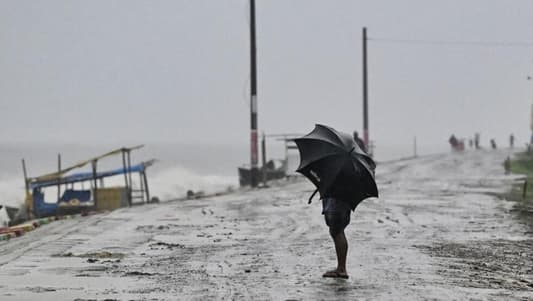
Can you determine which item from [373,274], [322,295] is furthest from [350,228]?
[322,295]

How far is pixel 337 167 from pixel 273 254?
127 inches

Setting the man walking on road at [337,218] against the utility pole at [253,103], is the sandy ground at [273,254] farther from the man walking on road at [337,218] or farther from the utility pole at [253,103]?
the utility pole at [253,103]

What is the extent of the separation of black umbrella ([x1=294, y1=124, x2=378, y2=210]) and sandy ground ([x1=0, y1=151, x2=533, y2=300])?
1.06m

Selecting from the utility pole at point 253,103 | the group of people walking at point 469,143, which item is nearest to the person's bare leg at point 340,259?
the utility pole at point 253,103

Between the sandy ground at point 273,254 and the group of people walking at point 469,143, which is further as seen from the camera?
the group of people walking at point 469,143

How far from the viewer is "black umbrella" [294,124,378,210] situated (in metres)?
11.3

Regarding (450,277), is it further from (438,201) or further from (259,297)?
(438,201)

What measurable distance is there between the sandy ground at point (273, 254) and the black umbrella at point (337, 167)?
3.48 ft

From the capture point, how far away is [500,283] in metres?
11.4

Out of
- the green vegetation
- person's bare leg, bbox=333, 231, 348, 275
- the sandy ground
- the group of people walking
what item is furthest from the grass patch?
the group of people walking

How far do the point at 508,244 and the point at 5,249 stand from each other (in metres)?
→ 8.30

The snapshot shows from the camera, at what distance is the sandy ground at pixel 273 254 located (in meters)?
10.8

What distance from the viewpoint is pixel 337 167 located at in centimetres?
1127

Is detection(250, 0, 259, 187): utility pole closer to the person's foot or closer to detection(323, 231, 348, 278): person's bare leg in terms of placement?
detection(323, 231, 348, 278): person's bare leg
